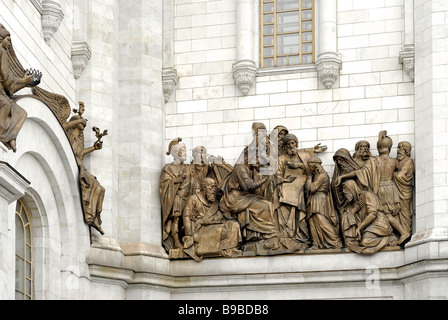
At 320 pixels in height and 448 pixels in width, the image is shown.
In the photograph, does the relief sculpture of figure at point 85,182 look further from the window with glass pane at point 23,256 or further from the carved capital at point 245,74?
the carved capital at point 245,74

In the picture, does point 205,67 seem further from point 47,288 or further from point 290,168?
point 47,288

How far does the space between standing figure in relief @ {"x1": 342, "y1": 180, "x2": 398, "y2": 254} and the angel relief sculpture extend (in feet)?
0.06

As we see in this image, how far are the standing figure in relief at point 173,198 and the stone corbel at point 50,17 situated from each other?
3.86 meters

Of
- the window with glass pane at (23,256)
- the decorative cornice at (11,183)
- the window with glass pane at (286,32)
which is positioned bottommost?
the window with glass pane at (23,256)

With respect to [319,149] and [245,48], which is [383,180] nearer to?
[319,149]

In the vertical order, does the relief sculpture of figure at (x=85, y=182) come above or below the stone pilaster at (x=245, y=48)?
below

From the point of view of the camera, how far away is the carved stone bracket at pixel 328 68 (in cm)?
2886

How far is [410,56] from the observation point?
28.5m

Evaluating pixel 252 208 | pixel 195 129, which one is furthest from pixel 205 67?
pixel 252 208

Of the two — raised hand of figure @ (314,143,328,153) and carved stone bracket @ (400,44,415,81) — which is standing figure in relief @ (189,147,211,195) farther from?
carved stone bracket @ (400,44,415,81)

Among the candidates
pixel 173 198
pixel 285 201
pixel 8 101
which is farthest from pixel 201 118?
pixel 8 101

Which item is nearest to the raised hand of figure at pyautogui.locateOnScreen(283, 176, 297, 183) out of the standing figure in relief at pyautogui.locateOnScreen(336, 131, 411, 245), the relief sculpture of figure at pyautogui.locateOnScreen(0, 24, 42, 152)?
the standing figure in relief at pyautogui.locateOnScreen(336, 131, 411, 245)

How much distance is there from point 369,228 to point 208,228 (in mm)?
3165

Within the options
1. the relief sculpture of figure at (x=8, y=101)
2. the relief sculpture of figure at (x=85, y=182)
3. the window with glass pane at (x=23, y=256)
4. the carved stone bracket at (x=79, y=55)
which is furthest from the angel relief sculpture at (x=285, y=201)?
the relief sculpture of figure at (x=8, y=101)
